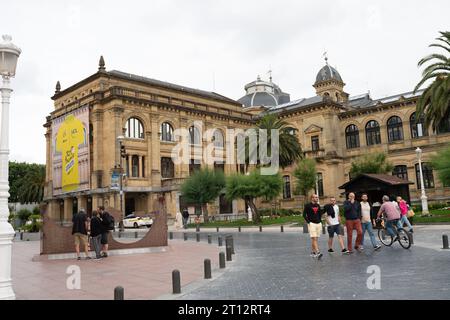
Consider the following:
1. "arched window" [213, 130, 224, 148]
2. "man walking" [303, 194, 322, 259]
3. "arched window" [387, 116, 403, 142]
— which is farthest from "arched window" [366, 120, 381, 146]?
"man walking" [303, 194, 322, 259]

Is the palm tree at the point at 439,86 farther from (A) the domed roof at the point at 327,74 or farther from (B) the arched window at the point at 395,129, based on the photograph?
(A) the domed roof at the point at 327,74

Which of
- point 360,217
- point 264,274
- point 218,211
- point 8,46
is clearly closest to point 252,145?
point 218,211

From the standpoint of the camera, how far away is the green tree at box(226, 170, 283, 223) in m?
34.5

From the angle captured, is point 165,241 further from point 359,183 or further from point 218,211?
point 218,211

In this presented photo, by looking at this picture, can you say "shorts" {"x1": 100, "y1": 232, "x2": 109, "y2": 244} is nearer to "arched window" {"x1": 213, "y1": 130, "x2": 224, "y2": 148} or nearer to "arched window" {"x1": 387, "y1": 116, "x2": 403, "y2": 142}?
"arched window" {"x1": 213, "y1": 130, "x2": 224, "y2": 148}

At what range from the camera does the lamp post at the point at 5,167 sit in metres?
7.17

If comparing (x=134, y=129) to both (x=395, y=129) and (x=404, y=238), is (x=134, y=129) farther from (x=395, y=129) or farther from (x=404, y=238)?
(x=404, y=238)

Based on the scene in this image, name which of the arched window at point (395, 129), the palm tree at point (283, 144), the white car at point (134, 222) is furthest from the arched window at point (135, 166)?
the arched window at point (395, 129)

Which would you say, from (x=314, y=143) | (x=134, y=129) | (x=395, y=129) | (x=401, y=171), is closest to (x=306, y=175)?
(x=401, y=171)

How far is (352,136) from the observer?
52469mm

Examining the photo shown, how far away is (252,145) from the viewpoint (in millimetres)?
39469

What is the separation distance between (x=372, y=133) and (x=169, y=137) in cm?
2448

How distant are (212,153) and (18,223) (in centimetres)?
2758
